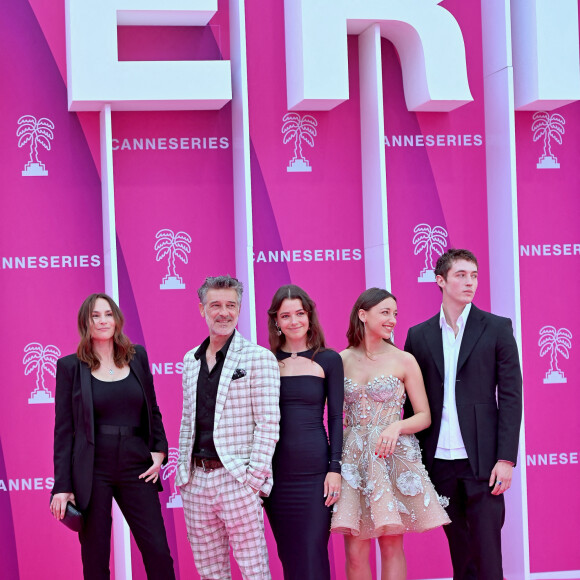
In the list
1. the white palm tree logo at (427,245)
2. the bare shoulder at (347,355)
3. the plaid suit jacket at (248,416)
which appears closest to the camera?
the plaid suit jacket at (248,416)

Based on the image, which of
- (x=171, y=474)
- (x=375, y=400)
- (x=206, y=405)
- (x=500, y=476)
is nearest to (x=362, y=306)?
(x=375, y=400)

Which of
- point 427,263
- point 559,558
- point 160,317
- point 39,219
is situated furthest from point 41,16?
point 559,558

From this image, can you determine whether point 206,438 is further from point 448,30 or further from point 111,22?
point 448,30

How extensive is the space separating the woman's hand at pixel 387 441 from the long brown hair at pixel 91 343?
115cm

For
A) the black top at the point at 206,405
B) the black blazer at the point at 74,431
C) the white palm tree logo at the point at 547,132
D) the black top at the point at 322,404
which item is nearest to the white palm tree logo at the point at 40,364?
the black blazer at the point at 74,431

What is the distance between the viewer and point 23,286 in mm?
4793

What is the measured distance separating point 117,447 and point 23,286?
151 cm

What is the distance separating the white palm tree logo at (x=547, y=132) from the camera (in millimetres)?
5285

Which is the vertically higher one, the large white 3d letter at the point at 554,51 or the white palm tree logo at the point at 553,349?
the large white 3d letter at the point at 554,51

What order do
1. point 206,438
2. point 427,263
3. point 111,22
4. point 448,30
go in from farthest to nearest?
point 427,263
point 448,30
point 111,22
point 206,438

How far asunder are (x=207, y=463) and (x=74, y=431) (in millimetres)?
625

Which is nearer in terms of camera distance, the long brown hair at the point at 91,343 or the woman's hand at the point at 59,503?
the woman's hand at the point at 59,503

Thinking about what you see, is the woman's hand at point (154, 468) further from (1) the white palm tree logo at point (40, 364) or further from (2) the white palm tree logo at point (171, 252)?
(2) the white palm tree logo at point (171, 252)

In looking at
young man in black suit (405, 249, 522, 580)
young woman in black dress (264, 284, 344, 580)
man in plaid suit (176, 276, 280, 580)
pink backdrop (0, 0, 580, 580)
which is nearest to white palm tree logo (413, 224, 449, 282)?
pink backdrop (0, 0, 580, 580)
